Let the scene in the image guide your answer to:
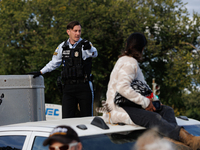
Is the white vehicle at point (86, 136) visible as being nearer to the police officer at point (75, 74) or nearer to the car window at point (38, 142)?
the car window at point (38, 142)

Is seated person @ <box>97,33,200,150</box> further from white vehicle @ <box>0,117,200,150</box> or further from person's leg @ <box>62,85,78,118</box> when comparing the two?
person's leg @ <box>62,85,78,118</box>

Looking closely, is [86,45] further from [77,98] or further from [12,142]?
[12,142]

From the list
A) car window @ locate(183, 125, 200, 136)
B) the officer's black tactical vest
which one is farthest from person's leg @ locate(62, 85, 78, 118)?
car window @ locate(183, 125, 200, 136)

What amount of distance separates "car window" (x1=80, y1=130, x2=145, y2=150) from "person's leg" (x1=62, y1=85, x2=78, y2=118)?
2.12 metres

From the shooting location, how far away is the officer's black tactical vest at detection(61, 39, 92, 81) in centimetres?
447

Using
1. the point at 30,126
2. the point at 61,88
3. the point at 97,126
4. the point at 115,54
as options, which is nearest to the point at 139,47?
the point at 97,126

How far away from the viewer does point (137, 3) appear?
23.9 metres

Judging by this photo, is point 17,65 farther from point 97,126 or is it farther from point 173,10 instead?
point 97,126

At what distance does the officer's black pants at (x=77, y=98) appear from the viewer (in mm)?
4414

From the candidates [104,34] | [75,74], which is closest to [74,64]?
[75,74]

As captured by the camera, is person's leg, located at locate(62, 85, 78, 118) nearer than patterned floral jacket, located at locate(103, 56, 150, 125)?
No

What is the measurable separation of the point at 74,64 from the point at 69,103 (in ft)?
1.94

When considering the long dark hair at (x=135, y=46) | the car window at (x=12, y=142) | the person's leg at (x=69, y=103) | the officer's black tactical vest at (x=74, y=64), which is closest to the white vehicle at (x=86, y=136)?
the car window at (x=12, y=142)

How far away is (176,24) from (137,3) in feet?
12.8
